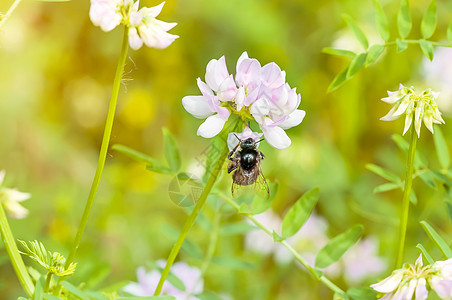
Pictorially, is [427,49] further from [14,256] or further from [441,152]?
[14,256]

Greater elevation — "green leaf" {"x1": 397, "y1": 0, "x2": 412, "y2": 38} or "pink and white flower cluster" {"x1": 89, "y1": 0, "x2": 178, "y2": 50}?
"green leaf" {"x1": 397, "y1": 0, "x2": 412, "y2": 38}

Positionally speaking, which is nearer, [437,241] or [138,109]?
[437,241]

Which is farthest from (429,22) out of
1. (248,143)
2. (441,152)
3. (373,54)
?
(248,143)

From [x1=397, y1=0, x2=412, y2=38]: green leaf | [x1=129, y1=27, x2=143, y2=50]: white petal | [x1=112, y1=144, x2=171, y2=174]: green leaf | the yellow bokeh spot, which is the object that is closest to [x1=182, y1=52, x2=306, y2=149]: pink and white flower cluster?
[x1=129, y1=27, x2=143, y2=50]: white petal

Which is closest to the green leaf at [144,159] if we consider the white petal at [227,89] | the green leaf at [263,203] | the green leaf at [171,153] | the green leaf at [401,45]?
the green leaf at [171,153]

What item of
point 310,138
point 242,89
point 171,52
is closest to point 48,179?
point 171,52

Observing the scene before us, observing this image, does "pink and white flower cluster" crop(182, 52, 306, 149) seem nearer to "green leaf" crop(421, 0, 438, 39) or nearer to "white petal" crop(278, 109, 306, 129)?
"white petal" crop(278, 109, 306, 129)

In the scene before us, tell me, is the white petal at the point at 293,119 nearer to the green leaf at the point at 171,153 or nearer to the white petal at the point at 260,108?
the white petal at the point at 260,108
